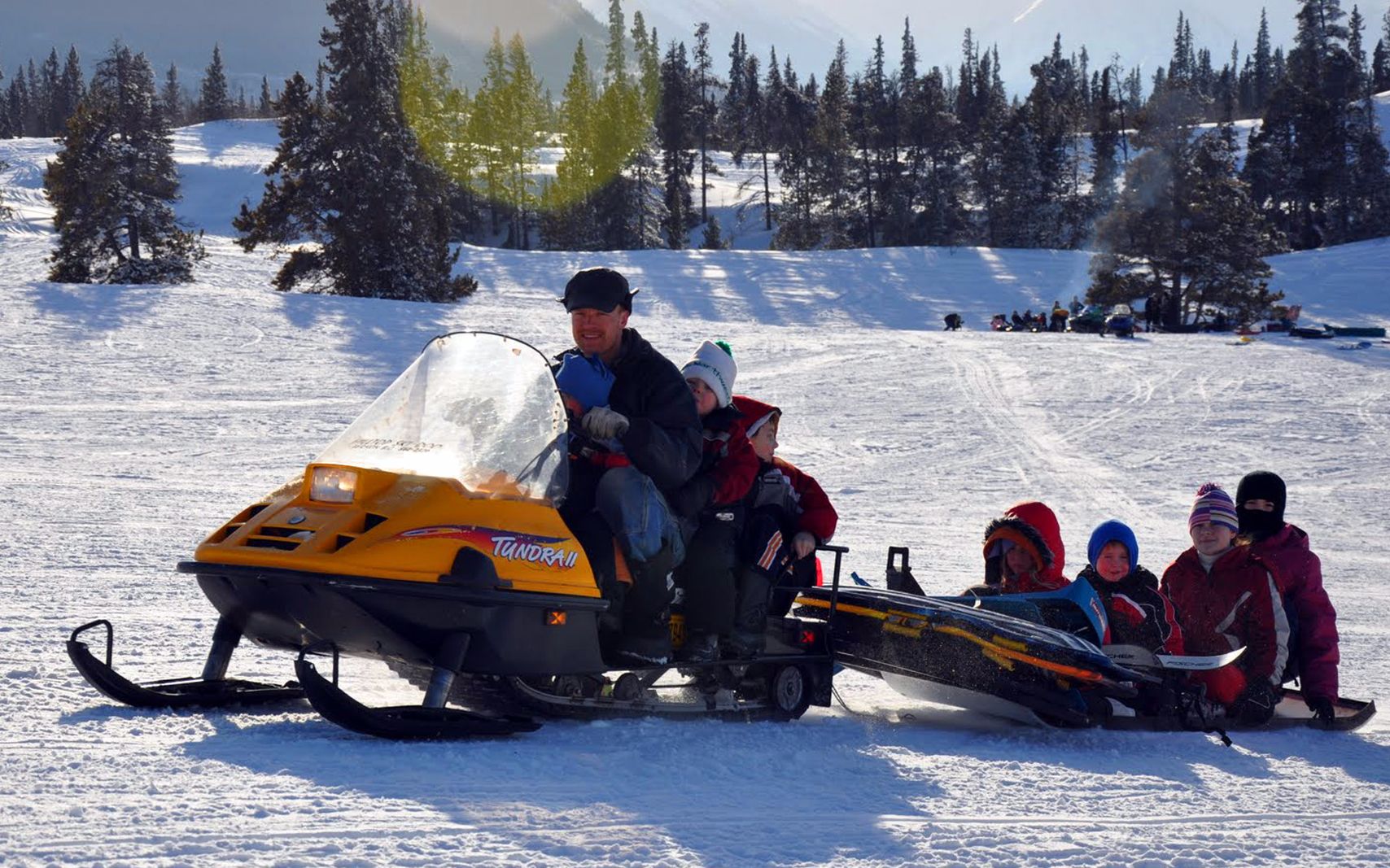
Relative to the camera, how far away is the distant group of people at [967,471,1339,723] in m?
6.72

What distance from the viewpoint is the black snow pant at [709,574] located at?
18.7 feet

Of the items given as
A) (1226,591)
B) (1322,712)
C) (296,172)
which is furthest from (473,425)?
(296,172)

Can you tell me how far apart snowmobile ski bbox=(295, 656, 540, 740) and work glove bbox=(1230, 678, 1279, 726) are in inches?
145

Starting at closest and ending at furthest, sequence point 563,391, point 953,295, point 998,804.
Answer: point 998,804
point 563,391
point 953,295

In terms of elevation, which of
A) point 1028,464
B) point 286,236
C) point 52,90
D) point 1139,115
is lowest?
point 1028,464

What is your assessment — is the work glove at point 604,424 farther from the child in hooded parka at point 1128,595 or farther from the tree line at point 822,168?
the tree line at point 822,168

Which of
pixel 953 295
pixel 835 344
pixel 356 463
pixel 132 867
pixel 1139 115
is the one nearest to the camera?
pixel 132 867

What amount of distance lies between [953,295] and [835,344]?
20.0m

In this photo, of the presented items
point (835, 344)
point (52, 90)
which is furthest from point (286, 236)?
point (52, 90)

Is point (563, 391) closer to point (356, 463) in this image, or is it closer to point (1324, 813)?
point (356, 463)

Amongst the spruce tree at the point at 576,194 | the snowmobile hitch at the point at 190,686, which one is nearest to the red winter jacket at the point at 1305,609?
the snowmobile hitch at the point at 190,686

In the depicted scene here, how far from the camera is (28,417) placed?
1689 cm

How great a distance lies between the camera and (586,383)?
5488 millimetres

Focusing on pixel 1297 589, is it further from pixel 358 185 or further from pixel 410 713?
pixel 358 185
